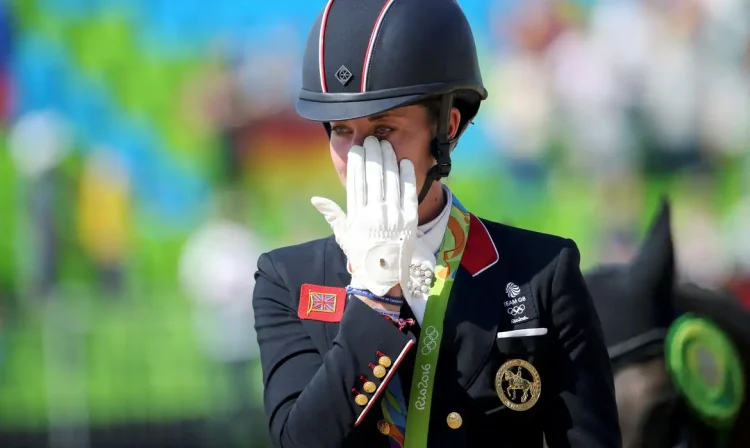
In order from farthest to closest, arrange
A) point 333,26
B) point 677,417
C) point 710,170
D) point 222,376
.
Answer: point 222,376 → point 710,170 → point 677,417 → point 333,26

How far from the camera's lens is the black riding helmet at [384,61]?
203cm

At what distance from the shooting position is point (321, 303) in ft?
6.75

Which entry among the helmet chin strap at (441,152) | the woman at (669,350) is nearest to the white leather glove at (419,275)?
the helmet chin strap at (441,152)

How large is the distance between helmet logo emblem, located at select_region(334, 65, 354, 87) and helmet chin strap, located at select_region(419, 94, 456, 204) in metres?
0.19

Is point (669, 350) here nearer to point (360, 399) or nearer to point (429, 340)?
point (429, 340)

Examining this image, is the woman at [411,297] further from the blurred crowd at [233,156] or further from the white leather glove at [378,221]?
the blurred crowd at [233,156]

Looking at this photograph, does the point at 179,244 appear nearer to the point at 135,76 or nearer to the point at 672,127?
the point at 135,76

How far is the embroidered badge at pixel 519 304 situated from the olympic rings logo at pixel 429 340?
137 mm

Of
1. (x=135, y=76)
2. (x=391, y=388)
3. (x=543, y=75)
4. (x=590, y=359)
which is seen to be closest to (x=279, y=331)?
(x=391, y=388)

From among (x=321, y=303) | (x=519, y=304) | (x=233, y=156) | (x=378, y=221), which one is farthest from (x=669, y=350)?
(x=378, y=221)

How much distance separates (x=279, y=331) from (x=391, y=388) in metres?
0.25

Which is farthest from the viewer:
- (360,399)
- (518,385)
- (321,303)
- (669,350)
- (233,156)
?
(233,156)

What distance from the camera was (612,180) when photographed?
479cm

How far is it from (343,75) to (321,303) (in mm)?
412
